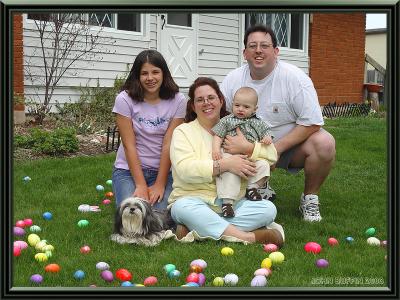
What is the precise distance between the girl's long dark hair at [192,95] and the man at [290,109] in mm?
239

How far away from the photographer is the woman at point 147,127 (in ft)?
14.8

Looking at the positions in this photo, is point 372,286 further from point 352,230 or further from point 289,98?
point 289,98

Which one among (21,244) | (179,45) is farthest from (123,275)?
(179,45)

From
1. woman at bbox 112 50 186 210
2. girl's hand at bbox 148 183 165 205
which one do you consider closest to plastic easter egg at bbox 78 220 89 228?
woman at bbox 112 50 186 210

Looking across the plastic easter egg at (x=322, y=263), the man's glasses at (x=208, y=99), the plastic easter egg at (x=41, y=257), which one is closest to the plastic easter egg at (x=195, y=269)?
the plastic easter egg at (x=322, y=263)

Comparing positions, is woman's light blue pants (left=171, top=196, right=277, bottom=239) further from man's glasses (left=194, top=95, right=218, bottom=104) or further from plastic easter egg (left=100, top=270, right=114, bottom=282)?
plastic easter egg (left=100, top=270, right=114, bottom=282)

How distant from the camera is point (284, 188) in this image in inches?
230

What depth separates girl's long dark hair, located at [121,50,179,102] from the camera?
436 cm

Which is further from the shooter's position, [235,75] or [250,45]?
[235,75]

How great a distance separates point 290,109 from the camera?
186 inches

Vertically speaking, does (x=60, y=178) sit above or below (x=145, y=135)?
below

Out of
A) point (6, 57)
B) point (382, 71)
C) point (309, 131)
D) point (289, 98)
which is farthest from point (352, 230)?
point (6, 57)

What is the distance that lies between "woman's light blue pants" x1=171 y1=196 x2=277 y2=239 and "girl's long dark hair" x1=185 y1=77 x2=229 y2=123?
0.65 metres

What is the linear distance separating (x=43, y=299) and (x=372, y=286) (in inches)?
63.4
